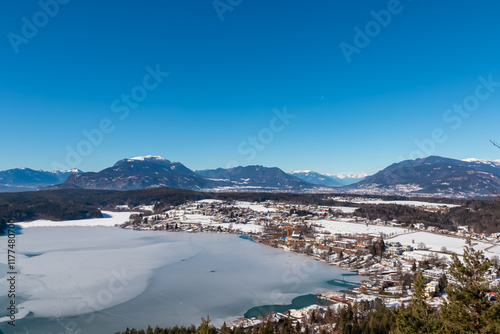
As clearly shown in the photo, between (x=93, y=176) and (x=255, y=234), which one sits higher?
(x=93, y=176)

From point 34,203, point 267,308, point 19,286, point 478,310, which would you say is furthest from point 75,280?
point 34,203

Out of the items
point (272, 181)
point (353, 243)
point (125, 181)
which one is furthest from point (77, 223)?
point (272, 181)

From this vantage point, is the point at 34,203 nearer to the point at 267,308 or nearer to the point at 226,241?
the point at 226,241

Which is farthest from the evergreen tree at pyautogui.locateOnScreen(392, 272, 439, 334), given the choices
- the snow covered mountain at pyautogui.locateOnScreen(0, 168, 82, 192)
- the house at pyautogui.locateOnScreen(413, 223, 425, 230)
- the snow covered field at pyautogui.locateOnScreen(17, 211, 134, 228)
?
the snow covered mountain at pyautogui.locateOnScreen(0, 168, 82, 192)

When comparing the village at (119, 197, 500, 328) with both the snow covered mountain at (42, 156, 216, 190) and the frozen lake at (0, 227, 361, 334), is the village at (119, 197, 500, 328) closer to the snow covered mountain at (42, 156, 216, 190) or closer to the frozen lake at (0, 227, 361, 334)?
the frozen lake at (0, 227, 361, 334)

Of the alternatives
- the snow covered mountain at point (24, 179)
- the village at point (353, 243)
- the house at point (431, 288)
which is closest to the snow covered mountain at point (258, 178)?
the snow covered mountain at point (24, 179)

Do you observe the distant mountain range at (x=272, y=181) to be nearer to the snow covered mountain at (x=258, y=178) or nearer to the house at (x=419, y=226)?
the snow covered mountain at (x=258, y=178)
